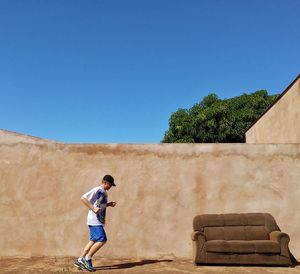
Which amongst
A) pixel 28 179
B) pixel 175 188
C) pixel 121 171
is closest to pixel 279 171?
pixel 175 188

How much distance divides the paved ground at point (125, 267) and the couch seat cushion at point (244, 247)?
286mm

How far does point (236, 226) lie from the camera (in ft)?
22.4

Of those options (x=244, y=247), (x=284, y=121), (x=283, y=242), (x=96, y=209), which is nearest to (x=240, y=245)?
(x=244, y=247)

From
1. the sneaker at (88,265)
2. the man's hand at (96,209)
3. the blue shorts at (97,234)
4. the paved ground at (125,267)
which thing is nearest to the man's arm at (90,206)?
the man's hand at (96,209)

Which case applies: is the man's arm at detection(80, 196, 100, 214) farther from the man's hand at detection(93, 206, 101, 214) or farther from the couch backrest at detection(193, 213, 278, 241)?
the couch backrest at detection(193, 213, 278, 241)

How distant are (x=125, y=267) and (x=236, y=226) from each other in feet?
7.66

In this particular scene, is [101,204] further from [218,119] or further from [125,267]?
[218,119]

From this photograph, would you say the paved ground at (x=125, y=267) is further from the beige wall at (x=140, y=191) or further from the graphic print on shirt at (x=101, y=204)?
the graphic print on shirt at (x=101, y=204)

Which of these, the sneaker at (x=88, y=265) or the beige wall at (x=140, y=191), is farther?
the beige wall at (x=140, y=191)

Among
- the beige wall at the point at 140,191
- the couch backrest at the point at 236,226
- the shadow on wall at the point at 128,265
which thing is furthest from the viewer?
the beige wall at the point at 140,191

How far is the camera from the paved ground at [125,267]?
225 inches

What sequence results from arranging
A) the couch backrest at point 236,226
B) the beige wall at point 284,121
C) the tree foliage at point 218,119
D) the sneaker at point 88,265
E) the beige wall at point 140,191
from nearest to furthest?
the sneaker at point 88,265, the couch backrest at point 236,226, the beige wall at point 140,191, the beige wall at point 284,121, the tree foliage at point 218,119

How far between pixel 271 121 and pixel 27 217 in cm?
814

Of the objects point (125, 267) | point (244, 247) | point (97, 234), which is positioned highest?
point (97, 234)
